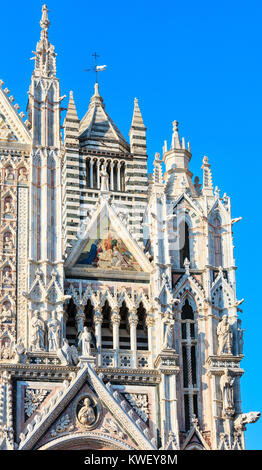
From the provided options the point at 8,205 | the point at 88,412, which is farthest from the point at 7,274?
the point at 88,412

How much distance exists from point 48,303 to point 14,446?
347cm

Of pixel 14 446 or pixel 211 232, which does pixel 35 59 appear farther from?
pixel 14 446

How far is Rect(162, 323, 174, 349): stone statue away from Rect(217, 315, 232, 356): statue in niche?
1.07 meters

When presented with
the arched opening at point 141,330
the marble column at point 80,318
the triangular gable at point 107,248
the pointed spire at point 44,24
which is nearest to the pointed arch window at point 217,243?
the triangular gable at point 107,248

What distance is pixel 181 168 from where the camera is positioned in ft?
104

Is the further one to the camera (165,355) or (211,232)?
(211,232)

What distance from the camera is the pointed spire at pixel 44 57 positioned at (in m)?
31.8

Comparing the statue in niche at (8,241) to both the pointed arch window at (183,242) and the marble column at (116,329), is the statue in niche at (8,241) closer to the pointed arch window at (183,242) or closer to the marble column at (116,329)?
the marble column at (116,329)

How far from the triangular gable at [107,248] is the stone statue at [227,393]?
124 inches

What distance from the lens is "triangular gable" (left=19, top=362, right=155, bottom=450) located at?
27281 mm

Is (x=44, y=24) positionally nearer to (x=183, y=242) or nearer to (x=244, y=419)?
(x=183, y=242)

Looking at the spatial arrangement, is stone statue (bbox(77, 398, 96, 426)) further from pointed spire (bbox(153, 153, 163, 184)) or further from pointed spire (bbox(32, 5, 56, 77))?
pointed spire (bbox(32, 5, 56, 77))

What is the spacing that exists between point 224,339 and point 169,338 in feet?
4.13
